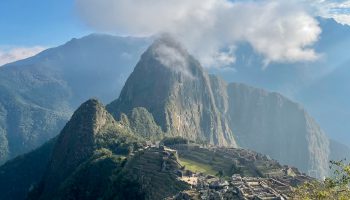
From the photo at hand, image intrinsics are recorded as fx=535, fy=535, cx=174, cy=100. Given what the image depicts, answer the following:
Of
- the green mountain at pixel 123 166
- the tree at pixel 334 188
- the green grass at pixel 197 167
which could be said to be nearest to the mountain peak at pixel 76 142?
the green mountain at pixel 123 166

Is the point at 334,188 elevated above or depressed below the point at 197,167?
below

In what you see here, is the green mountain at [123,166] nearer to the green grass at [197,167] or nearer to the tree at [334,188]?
the green grass at [197,167]

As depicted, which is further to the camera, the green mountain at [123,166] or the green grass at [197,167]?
the green grass at [197,167]

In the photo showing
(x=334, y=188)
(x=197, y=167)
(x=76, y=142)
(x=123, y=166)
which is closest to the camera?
(x=334, y=188)

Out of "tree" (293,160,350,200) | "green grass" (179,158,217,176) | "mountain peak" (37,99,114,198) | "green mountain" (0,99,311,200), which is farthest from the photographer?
"mountain peak" (37,99,114,198)

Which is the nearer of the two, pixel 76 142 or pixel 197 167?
pixel 197 167

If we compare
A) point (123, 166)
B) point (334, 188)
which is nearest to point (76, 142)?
point (123, 166)

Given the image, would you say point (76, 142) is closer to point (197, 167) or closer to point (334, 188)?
point (197, 167)

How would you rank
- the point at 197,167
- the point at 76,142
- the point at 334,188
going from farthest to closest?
the point at 76,142, the point at 197,167, the point at 334,188

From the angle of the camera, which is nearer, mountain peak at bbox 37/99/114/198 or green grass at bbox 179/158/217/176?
green grass at bbox 179/158/217/176

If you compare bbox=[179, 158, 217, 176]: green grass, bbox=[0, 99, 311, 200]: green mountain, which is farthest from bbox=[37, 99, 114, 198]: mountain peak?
bbox=[179, 158, 217, 176]: green grass

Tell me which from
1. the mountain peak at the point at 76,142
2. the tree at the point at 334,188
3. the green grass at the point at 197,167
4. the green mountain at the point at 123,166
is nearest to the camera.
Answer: the tree at the point at 334,188

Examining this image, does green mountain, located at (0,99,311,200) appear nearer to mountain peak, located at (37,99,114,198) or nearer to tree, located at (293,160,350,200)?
mountain peak, located at (37,99,114,198)
